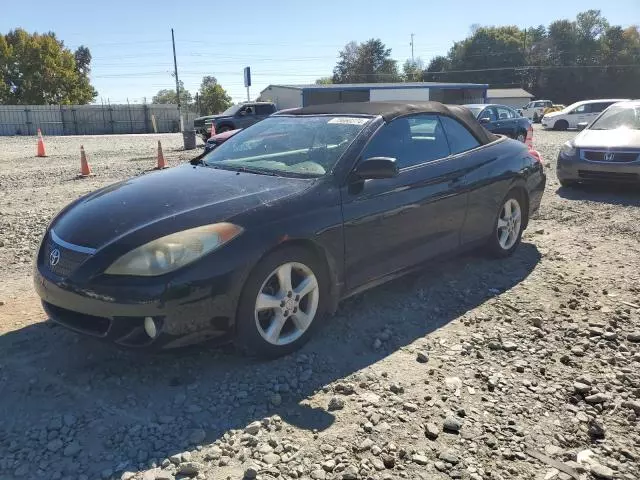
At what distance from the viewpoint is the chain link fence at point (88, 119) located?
4338 centimetres

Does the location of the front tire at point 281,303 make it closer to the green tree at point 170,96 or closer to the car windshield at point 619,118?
the car windshield at point 619,118

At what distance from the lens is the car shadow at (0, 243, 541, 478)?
2668 millimetres

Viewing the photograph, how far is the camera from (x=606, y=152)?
866cm

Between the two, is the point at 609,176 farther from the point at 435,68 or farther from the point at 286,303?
the point at 435,68

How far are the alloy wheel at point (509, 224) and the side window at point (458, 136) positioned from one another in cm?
75

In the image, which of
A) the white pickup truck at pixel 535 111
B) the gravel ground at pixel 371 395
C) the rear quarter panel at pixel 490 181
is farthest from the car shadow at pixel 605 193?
the white pickup truck at pixel 535 111

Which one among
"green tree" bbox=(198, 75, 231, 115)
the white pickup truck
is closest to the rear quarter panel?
the white pickup truck

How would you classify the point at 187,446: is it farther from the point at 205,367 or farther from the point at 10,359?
the point at 10,359

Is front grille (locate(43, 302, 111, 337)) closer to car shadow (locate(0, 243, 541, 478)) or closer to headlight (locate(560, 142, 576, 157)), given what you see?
car shadow (locate(0, 243, 541, 478))

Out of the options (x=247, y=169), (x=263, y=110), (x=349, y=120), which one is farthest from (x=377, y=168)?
(x=263, y=110)

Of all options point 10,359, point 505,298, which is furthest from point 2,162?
point 505,298

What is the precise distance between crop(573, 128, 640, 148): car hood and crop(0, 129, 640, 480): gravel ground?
4.56m

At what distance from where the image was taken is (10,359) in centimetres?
348

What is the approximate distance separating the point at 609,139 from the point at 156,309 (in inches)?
328
